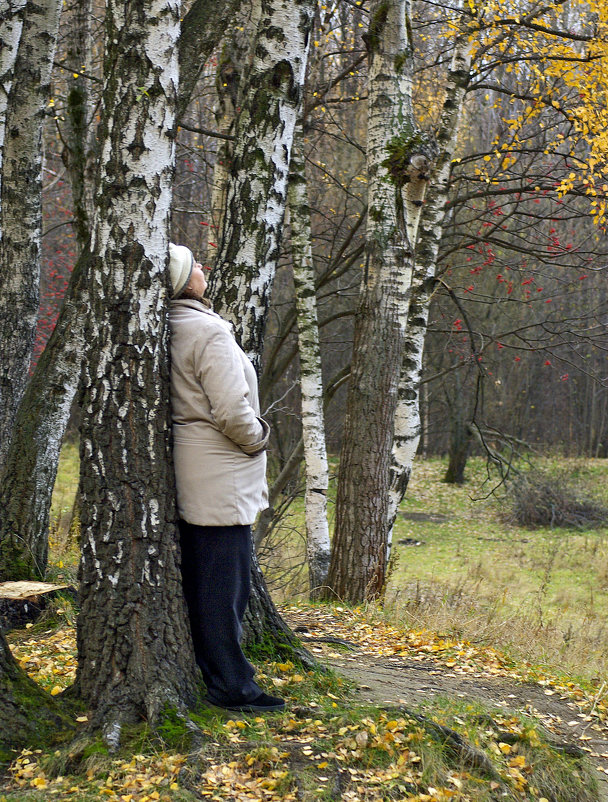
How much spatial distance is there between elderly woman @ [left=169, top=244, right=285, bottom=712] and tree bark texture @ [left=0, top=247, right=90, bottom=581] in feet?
7.93

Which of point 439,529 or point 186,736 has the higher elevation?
point 186,736

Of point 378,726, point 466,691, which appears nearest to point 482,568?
point 466,691

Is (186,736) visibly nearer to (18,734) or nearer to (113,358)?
(18,734)

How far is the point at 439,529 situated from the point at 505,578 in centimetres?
499

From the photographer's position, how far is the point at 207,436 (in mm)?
3326

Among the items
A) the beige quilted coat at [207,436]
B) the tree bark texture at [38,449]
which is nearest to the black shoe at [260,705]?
the beige quilted coat at [207,436]

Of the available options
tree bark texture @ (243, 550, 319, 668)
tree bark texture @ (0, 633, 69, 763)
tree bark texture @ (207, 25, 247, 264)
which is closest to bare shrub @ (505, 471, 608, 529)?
tree bark texture @ (207, 25, 247, 264)

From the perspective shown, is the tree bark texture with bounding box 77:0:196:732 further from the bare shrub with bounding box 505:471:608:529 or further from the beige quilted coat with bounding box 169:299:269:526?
the bare shrub with bounding box 505:471:608:529

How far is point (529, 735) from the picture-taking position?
147 inches

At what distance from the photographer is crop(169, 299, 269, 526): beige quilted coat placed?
3.26 metres

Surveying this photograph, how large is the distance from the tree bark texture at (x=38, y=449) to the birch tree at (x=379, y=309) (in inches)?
90.5

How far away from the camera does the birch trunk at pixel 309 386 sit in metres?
7.89

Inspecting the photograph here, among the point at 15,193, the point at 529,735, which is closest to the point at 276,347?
the point at 15,193

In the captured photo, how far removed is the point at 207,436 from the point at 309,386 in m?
4.82
